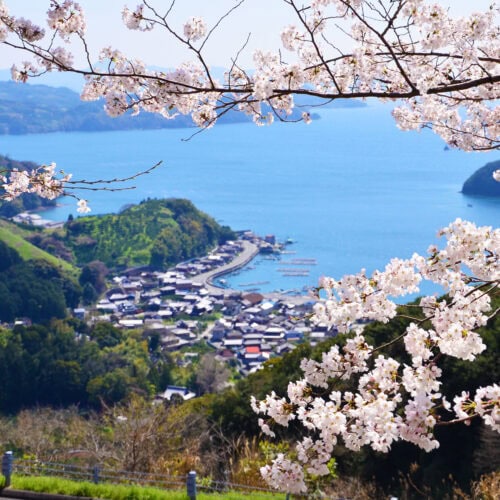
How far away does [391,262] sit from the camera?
3174 millimetres

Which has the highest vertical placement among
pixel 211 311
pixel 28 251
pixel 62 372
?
pixel 28 251

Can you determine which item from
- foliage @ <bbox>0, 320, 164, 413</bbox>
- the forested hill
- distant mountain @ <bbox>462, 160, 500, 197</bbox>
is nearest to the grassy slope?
the forested hill

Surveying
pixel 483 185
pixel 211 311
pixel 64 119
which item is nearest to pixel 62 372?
pixel 211 311

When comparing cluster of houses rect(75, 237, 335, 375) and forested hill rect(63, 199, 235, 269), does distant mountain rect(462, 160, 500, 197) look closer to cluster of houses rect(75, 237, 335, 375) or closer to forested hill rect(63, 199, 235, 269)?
forested hill rect(63, 199, 235, 269)

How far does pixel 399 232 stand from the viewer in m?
57.6

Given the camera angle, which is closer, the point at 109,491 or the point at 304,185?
the point at 109,491

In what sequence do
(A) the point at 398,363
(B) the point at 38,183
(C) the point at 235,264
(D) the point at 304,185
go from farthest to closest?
(D) the point at 304,185, (C) the point at 235,264, (B) the point at 38,183, (A) the point at 398,363

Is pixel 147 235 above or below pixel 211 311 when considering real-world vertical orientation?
above

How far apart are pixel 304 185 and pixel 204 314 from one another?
1440 inches

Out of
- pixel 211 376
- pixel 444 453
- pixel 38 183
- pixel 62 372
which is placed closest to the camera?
pixel 38 183

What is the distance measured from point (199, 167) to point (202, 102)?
94.3 m

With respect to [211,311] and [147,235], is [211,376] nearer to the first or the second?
[211,311]

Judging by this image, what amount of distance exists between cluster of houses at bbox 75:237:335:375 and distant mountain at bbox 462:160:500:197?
24.1 metres

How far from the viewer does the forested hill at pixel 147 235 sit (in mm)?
61000
